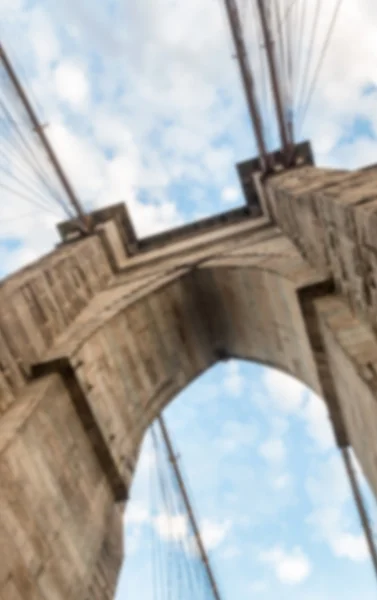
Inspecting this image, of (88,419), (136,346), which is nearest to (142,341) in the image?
(136,346)

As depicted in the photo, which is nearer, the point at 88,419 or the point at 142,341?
the point at 88,419

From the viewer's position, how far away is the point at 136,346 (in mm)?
10125

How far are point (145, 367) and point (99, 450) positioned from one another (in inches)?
86.1

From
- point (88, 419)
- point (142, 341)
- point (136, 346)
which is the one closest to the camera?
point (88, 419)

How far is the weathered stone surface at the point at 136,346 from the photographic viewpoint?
620cm

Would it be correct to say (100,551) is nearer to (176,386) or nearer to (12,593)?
(12,593)

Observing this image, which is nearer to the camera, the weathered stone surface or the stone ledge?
the weathered stone surface

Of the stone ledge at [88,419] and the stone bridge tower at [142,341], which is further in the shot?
the stone ledge at [88,419]

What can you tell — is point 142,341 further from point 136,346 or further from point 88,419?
point 88,419

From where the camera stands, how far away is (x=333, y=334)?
6664 millimetres

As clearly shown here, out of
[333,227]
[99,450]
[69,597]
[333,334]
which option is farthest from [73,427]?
[333,227]

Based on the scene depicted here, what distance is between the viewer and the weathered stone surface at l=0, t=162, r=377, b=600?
620cm

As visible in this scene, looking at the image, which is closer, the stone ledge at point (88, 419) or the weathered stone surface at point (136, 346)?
the weathered stone surface at point (136, 346)

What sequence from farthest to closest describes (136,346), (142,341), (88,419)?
(142,341)
(136,346)
(88,419)
